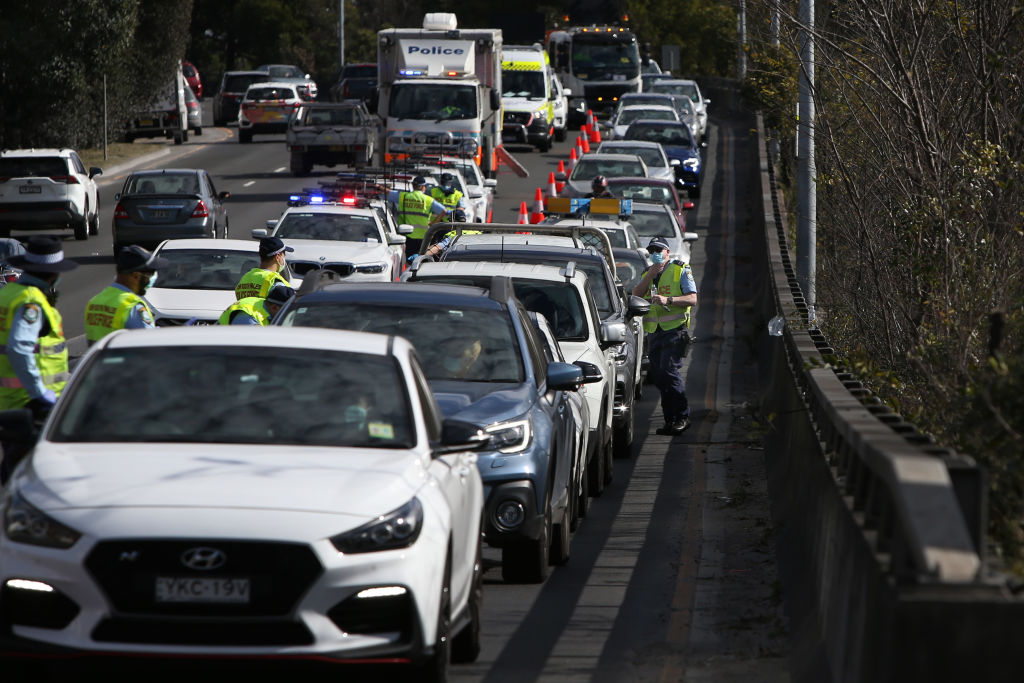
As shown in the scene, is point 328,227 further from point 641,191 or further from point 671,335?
point 671,335

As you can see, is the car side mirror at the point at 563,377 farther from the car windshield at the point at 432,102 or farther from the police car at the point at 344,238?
the car windshield at the point at 432,102

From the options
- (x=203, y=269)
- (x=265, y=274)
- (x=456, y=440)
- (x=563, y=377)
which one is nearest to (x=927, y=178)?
(x=563, y=377)

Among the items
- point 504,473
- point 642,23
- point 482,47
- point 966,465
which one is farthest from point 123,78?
point 966,465

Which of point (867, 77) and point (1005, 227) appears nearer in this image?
point (1005, 227)

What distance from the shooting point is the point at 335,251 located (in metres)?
24.2

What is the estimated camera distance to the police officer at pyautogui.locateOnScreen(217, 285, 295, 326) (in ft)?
41.8

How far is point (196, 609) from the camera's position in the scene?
639 cm

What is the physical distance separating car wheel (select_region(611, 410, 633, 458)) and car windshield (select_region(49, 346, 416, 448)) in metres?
8.17

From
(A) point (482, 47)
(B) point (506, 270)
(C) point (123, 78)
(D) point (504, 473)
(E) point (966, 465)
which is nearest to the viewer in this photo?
(E) point (966, 465)

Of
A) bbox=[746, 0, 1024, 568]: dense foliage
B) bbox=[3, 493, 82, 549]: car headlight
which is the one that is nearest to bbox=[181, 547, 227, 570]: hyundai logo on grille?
bbox=[3, 493, 82, 549]: car headlight

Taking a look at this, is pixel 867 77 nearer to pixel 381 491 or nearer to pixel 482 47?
pixel 381 491

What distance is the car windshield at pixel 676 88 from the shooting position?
→ 6097 centimetres

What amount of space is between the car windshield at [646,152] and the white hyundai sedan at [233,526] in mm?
30703

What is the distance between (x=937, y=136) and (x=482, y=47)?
95.6 feet
